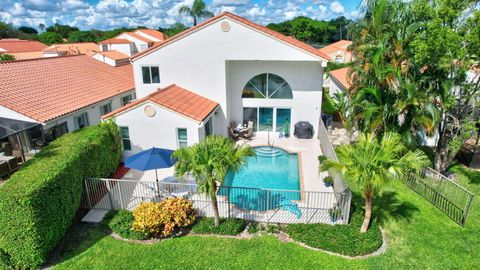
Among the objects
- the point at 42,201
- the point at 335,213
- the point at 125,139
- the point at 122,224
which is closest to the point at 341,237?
the point at 335,213

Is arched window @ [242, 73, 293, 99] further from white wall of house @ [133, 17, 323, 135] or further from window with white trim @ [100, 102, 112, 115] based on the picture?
window with white trim @ [100, 102, 112, 115]

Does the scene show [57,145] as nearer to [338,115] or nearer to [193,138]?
[193,138]

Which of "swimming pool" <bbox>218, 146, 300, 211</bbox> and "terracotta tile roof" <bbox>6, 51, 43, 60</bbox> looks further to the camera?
"terracotta tile roof" <bbox>6, 51, 43, 60</bbox>

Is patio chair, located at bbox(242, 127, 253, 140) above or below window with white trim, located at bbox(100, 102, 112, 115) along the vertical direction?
below

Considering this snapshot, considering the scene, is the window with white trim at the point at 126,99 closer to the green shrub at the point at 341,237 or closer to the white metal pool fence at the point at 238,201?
the white metal pool fence at the point at 238,201

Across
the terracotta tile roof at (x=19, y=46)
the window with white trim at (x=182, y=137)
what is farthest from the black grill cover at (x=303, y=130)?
the terracotta tile roof at (x=19, y=46)

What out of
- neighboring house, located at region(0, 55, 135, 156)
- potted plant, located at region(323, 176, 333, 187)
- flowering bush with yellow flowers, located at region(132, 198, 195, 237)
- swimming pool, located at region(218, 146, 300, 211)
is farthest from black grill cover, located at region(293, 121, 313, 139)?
neighboring house, located at region(0, 55, 135, 156)

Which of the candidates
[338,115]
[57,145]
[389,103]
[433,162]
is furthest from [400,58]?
[57,145]

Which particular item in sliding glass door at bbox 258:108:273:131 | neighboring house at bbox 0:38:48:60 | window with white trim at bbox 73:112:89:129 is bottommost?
sliding glass door at bbox 258:108:273:131

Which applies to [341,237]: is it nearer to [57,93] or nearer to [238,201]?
[238,201]
